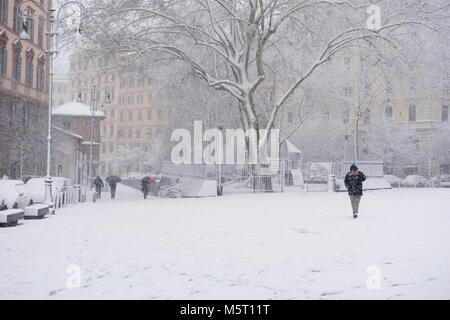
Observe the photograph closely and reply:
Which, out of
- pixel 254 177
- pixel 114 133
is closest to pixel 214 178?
pixel 254 177

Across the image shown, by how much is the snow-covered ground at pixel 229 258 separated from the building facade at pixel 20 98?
25.2 metres

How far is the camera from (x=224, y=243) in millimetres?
10531

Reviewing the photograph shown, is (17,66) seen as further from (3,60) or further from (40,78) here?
(40,78)

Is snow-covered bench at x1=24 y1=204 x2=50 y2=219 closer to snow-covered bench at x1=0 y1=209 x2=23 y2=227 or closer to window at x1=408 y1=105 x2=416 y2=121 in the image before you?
snow-covered bench at x1=0 y1=209 x2=23 y2=227

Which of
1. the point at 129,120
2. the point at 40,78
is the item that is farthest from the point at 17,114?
the point at 129,120

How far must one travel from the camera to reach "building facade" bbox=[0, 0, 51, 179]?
37.5m

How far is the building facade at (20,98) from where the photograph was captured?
123ft

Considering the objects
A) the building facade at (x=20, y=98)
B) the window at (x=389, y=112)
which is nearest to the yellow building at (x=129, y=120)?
the window at (x=389, y=112)

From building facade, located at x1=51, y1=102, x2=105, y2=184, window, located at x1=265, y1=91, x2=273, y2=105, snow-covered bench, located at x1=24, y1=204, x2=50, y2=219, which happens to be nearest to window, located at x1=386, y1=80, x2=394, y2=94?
window, located at x1=265, y1=91, x2=273, y2=105

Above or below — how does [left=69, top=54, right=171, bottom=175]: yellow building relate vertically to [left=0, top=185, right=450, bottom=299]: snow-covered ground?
above

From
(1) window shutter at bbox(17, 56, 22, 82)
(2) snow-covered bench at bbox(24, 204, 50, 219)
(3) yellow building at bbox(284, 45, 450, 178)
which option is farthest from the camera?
(3) yellow building at bbox(284, 45, 450, 178)

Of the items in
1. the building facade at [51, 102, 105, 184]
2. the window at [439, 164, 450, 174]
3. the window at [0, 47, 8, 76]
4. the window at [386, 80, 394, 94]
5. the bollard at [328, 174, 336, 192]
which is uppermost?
the window at [0, 47, 8, 76]

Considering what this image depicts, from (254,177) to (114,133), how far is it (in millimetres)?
81373
